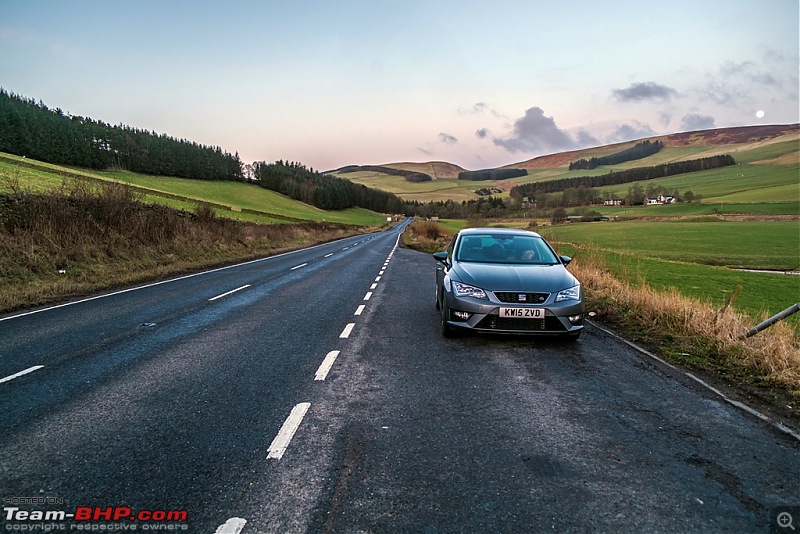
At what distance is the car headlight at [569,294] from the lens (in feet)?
21.5

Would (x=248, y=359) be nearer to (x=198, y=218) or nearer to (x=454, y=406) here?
(x=454, y=406)

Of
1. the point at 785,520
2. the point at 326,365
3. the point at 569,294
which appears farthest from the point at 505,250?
the point at 785,520

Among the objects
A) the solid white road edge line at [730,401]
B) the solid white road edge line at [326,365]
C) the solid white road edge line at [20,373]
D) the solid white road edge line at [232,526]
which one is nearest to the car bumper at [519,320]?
the solid white road edge line at [730,401]

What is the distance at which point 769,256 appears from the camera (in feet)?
117

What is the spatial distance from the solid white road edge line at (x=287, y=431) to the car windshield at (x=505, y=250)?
4613 mm

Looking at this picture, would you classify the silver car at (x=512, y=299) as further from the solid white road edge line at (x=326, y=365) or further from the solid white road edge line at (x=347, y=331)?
the solid white road edge line at (x=326, y=365)

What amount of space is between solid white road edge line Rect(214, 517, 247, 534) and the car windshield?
6.06 m

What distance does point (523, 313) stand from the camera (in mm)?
6375

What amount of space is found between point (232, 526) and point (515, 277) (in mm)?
5349

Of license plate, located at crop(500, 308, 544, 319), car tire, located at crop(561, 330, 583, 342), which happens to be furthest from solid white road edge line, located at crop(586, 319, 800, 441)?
license plate, located at crop(500, 308, 544, 319)

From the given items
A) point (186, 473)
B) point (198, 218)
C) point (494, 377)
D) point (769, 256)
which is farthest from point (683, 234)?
point (186, 473)

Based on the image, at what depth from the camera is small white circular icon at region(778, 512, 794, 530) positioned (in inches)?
104

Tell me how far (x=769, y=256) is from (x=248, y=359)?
142 feet

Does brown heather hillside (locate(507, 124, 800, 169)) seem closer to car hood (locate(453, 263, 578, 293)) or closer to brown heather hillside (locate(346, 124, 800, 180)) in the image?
brown heather hillside (locate(346, 124, 800, 180))
